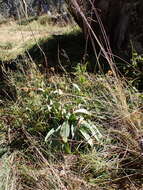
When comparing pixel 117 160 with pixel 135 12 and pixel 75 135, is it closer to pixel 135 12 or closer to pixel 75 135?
pixel 75 135

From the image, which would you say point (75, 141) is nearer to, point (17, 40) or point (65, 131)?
point (65, 131)

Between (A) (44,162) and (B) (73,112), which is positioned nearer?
(A) (44,162)

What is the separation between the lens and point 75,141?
2.36 metres

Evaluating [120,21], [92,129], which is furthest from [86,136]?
[120,21]

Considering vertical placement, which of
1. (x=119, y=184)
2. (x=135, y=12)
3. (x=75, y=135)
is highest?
(x=135, y=12)

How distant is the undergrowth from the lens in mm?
2152

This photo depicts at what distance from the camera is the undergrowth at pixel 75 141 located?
2.15 m

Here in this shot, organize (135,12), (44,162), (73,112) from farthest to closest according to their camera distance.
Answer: (135,12) < (73,112) < (44,162)

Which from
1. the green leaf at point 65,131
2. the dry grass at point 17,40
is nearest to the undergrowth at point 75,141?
the green leaf at point 65,131

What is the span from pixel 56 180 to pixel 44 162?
21cm

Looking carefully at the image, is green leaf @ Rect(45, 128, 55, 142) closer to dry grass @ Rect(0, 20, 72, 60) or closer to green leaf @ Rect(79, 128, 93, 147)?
green leaf @ Rect(79, 128, 93, 147)

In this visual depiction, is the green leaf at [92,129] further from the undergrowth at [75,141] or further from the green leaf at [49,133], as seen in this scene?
the green leaf at [49,133]

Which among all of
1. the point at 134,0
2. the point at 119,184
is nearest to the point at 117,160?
the point at 119,184

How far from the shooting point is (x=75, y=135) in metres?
2.43
